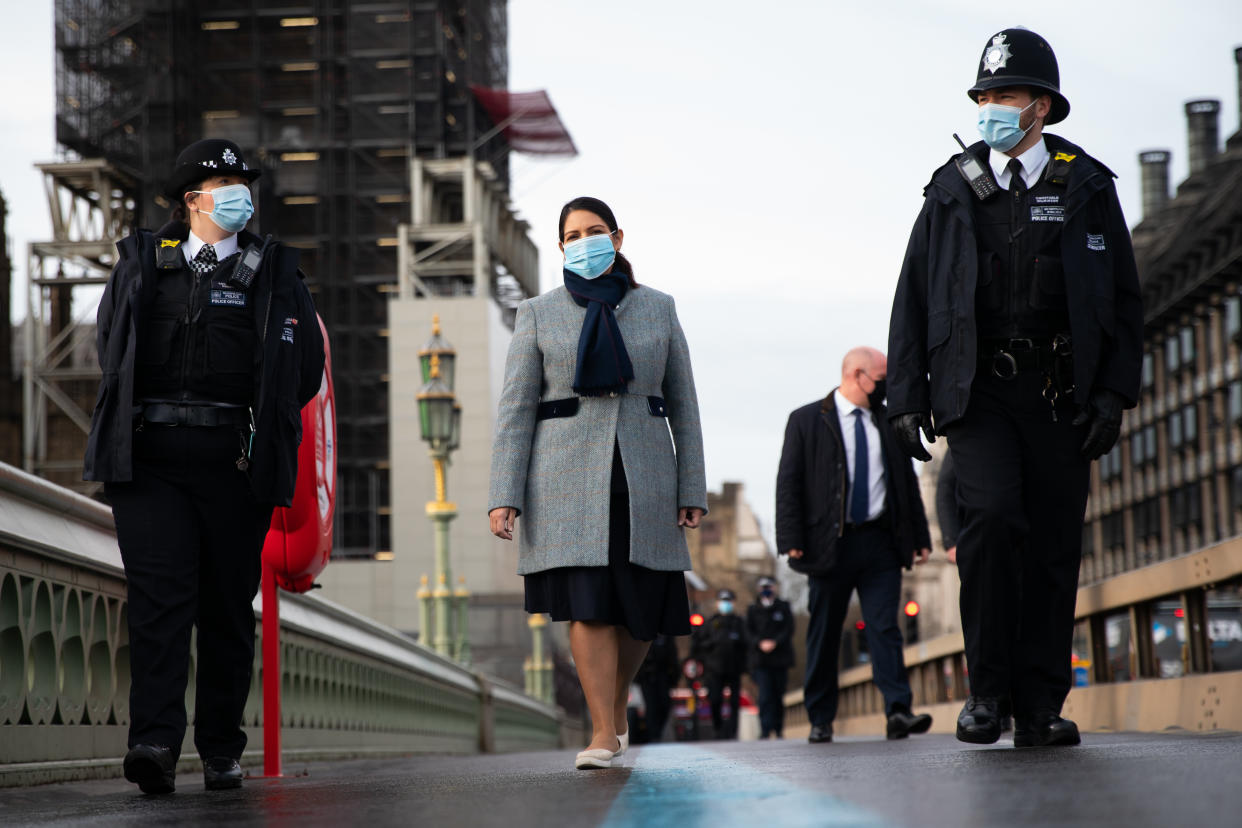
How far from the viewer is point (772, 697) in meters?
17.7

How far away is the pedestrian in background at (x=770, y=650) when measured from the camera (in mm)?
17688

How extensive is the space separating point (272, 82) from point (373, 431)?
13620 mm

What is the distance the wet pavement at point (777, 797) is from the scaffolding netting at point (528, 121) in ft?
216

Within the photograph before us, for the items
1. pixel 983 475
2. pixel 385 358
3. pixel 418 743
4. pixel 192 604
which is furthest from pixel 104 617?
pixel 385 358

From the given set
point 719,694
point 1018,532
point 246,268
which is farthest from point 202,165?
point 719,694

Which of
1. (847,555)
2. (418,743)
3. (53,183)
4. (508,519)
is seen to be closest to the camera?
(508,519)

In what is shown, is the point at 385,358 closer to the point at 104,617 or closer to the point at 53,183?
the point at 53,183

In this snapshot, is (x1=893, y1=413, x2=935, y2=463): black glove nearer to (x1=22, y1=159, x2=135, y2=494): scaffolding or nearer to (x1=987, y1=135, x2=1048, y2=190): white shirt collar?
(x1=987, y1=135, x2=1048, y2=190): white shirt collar

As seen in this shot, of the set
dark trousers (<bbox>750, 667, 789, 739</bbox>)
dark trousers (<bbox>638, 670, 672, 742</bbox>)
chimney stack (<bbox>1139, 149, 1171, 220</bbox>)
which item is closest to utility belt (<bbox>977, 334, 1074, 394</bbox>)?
dark trousers (<bbox>750, 667, 789, 739</bbox>)

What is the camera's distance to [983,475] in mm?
6176

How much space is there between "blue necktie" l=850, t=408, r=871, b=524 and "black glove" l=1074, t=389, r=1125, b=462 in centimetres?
416

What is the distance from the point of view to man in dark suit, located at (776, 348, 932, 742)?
407 inches

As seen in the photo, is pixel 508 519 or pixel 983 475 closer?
pixel 983 475

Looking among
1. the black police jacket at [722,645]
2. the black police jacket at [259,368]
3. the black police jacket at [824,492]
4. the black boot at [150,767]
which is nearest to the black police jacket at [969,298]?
the black police jacket at [259,368]
